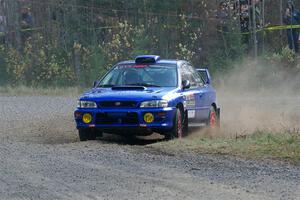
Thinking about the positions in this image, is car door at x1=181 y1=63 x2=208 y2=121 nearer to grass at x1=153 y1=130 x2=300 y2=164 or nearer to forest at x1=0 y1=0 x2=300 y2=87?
grass at x1=153 y1=130 x2=300 y2=164

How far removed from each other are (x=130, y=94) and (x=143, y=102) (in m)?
0.31

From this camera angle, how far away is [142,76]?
15680mm

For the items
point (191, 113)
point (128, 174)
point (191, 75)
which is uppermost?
point (191, 75)

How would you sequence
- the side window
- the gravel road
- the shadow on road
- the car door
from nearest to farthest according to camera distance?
the gravel road → the shadow on road → the car door → the side window

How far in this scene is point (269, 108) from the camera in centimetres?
2283

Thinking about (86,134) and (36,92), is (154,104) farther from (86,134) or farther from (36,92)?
(36,92)

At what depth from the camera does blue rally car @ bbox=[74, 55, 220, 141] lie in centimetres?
1432

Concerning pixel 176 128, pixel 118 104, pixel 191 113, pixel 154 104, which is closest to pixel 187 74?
pixel 191 113

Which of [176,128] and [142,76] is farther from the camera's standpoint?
[142,76]

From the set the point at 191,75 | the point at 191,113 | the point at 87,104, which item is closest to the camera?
the point at 87,104

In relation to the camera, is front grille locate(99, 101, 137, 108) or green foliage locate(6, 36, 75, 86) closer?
front grille locate(99, 101, 137, 108)

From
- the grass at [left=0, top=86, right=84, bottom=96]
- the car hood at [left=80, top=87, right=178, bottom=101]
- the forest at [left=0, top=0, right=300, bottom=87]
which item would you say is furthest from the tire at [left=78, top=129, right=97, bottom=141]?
the forest at [left=0, top=0, right=300, bottom=87]

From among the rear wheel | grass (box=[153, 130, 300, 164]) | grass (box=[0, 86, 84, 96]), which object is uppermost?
the rear wheel

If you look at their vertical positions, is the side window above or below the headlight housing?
above
